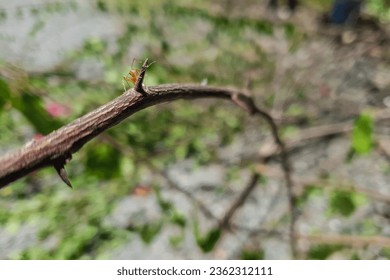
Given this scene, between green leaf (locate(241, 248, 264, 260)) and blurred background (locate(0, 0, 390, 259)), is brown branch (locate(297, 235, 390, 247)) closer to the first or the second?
blurred background (locate(0, 0, 390, 259))

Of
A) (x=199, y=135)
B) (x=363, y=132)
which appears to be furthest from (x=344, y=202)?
(x=199, y=135)

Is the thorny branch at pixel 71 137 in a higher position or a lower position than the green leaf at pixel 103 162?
lower

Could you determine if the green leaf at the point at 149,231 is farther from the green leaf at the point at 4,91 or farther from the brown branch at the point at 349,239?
the green leaf at the point at 4,91

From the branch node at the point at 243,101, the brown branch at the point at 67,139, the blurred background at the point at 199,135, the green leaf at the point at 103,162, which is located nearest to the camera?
the brown branch at the point at 67,139

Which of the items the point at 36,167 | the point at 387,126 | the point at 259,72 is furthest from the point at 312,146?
the point at 36,167

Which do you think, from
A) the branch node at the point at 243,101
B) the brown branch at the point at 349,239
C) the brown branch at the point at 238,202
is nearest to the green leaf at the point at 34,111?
the branch node at the point at 243,101

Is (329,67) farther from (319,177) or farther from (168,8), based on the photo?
(168,8)

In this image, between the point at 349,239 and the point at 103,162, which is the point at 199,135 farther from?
the point at 103,162

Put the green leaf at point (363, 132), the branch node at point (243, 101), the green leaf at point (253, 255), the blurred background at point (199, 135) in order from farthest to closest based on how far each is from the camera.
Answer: the blurred background at point (199, 135) → the green leaf at point (253, 255) → the green leaf at point (363, 132) → the branch node at point (243, 101)
